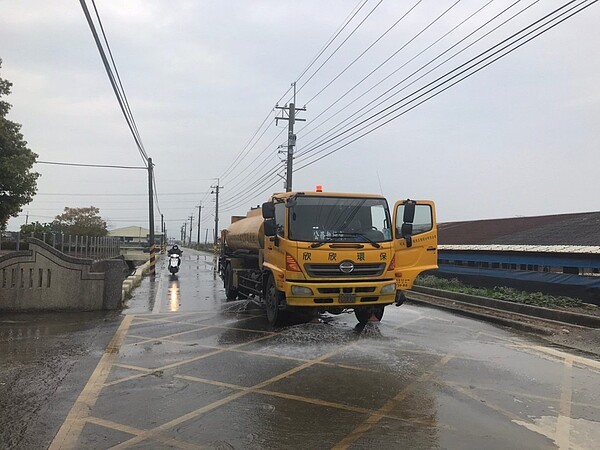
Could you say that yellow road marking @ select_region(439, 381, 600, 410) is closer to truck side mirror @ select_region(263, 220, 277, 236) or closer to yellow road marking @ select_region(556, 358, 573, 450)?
yellow road marking @ select_region(556, 358, 573, 450)

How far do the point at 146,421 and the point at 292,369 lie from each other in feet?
7.87

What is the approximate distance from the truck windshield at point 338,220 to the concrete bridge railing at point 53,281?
5.21m

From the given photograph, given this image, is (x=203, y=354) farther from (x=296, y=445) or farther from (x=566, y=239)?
(x=566, y=239)

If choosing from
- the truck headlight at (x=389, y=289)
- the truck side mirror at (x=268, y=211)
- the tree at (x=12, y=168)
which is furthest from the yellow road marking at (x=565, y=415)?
the tree at (x=12, y=168)

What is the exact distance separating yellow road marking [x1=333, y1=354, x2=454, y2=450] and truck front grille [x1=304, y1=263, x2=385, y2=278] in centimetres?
236

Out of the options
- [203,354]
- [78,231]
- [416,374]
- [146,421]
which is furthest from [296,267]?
[78,231]

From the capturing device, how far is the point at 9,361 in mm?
6855

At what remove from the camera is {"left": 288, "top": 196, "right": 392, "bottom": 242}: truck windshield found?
29.2ft

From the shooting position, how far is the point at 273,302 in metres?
9.84

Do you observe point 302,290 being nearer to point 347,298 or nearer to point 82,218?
point 347,298

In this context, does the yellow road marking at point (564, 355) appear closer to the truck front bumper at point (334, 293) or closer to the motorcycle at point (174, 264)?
the truck front bumper at point (334, 293)

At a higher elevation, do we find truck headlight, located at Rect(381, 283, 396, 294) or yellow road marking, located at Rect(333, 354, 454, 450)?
truck headlight, located at Rect(381, 283, 396, 294)

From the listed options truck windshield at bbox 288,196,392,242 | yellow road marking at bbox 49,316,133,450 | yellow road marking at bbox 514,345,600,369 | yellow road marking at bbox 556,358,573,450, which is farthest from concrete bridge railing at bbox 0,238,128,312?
yellow road marking at bbox 556,358,573,450

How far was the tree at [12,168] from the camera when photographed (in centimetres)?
2167
